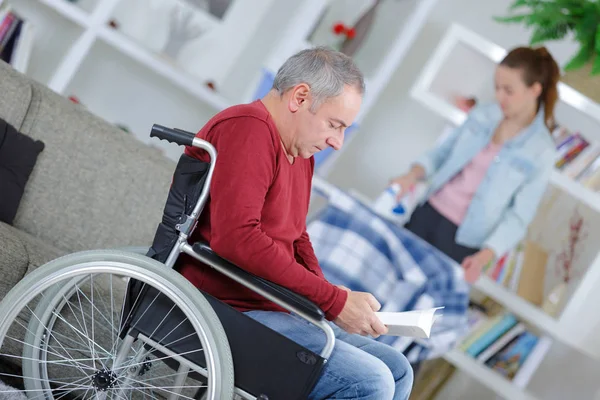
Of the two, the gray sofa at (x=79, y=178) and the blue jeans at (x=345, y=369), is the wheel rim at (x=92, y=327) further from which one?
the gray sofa at (x=79, y=178)

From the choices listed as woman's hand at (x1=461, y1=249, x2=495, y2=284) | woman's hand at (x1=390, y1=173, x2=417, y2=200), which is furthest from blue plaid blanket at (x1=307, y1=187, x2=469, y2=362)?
woman's hand at (x1=390, y1=173, x2=417, y2=200)

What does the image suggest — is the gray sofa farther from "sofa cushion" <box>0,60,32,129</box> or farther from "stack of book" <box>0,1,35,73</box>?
"stack of book" <box>0,1,35,73</box>

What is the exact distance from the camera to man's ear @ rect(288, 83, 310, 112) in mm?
1771

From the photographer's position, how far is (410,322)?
5.49ft

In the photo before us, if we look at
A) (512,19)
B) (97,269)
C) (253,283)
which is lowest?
(97,269)

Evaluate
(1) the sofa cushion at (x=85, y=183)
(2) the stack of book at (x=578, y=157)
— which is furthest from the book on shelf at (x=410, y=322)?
(2) the stack of book at (x=578, y=157)

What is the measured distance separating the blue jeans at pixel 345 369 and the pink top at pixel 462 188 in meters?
1.92

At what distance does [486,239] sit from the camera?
366cm

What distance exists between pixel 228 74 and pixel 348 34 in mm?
723

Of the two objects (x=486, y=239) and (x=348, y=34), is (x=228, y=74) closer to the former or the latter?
(x=348, y=34)

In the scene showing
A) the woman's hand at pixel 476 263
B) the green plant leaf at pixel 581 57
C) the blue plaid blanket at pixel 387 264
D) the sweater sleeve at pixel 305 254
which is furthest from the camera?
the green plant leaf at pixel 581 57

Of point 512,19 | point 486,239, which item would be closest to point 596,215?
point 486,239

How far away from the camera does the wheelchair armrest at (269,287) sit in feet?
5.41

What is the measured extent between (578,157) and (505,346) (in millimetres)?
937
